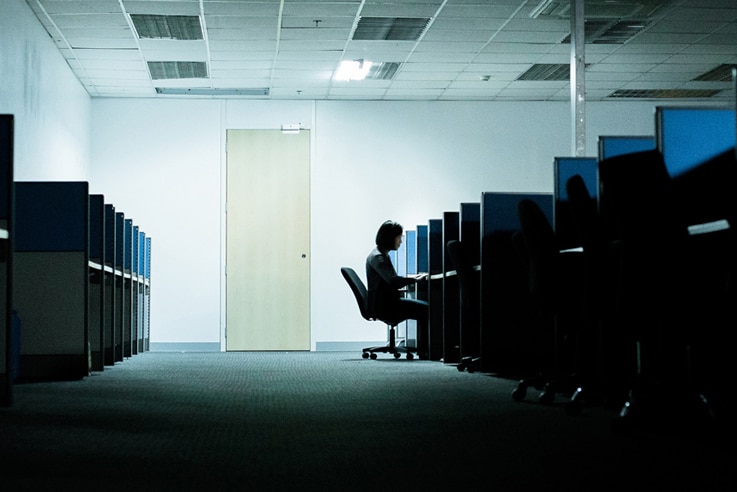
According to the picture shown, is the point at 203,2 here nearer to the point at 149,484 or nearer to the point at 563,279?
the point at 563,279

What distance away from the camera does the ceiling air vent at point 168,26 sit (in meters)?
7.76

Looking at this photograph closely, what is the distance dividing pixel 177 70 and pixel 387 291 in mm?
3461

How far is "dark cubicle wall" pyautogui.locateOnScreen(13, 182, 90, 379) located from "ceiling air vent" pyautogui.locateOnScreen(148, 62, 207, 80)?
157 inches

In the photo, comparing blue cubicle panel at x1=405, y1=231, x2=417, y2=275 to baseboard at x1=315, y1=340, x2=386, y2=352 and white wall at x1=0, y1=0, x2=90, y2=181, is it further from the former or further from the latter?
white wall at x1=0, y1=0, x2=90, y2=181

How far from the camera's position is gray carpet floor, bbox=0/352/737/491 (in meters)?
2.14

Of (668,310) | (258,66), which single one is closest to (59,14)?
(258,66)

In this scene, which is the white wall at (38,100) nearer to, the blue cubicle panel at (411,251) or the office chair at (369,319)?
the office chair at (369,319)

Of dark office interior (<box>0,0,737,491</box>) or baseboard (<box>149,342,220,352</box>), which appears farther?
baseboard (<box>149,342,220,352</box>)

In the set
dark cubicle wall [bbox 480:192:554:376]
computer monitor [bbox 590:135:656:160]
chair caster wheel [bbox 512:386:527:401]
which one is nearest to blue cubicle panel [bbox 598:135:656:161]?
computer monitor [bbox 590:135:656:160]

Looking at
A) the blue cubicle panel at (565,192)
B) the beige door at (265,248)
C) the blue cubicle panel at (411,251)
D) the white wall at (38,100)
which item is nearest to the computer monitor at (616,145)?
the blue cubicle panel at (565,192)

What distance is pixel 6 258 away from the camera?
3.84 metres

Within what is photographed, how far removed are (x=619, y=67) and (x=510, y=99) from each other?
168 cm

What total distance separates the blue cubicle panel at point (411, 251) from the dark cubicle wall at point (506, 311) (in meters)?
3.19

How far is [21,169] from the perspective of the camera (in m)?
7.20
